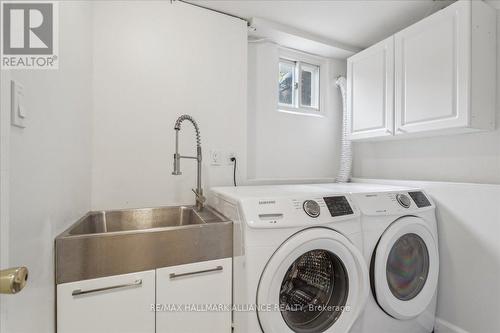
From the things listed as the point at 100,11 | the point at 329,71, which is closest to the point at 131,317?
the point at 100,11

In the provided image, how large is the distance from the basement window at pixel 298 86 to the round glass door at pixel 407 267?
4.81ft

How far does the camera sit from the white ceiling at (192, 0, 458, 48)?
178 centimetres

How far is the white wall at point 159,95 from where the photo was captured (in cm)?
157

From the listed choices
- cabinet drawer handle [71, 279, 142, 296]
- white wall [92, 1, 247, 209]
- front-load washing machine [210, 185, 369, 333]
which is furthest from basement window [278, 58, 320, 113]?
cabinet drawer handle [71, 279, 142, 296]

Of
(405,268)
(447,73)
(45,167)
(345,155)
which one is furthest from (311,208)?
(345,155)

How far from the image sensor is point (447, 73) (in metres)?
1.49

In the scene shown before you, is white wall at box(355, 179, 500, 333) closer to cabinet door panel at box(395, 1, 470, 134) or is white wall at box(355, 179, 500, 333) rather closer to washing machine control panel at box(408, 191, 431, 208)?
washing machine control panel at box(408, 191, 431, 208)

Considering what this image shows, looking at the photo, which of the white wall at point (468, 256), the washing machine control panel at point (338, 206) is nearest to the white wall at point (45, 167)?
the washing machine control panel at point (338, 206)

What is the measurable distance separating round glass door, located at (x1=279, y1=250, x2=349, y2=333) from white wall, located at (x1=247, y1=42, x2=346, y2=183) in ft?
2.85

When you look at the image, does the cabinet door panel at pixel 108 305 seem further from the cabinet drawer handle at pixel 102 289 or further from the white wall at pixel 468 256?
the white wall at pixel 468 256

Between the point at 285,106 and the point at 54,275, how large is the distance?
6.82 feet

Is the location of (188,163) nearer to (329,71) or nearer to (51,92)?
(51,92)

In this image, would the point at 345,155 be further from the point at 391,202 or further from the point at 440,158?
the point at 391,202

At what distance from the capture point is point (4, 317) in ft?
1.53
